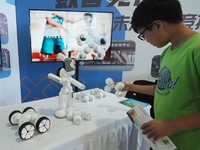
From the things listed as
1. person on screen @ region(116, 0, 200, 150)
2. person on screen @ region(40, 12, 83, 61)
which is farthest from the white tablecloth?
person on screen @ region(40, 12, 83, 61)

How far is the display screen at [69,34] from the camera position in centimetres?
177

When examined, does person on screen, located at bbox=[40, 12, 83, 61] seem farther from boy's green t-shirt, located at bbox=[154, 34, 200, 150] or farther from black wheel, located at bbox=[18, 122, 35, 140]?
boy's green t-shirt, located at bbox=[154, 34, 200, 150]

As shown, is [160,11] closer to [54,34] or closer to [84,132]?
[84,132]

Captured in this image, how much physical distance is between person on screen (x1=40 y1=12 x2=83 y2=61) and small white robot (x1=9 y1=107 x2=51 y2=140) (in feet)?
3.46

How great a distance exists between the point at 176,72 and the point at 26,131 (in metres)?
0.69

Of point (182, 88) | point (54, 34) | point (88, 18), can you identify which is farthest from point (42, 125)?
point (88, 18)

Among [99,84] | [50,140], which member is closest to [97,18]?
[99,84]

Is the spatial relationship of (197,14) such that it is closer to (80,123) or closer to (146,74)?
(146,74)

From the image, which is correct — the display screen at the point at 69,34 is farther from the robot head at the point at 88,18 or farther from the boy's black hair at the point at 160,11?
the boy's black hair at the point at 160,11

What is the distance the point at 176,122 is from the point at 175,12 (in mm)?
414

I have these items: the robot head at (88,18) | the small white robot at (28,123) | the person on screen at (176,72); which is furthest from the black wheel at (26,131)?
the robot head at (88,18)

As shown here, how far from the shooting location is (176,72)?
2.23ft

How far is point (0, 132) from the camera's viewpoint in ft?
2.77

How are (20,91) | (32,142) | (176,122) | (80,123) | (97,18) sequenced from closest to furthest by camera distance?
(176,122) < (32,142) < (80,123) < (97,18) < (20,91)
